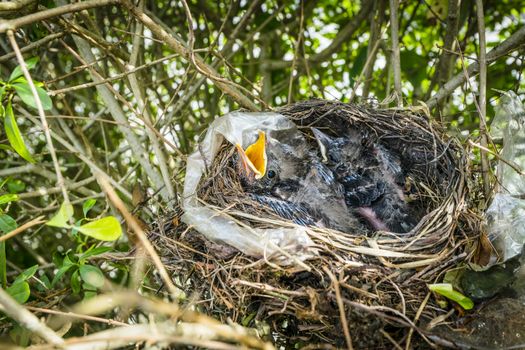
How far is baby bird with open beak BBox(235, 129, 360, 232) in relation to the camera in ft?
5.95

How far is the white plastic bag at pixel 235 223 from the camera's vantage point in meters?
1.34

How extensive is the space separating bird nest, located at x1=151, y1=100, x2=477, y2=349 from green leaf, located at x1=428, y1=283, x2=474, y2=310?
0.04m

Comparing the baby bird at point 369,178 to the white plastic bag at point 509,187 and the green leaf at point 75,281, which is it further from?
the green leaf at point 75,281

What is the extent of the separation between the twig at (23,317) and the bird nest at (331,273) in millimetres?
307

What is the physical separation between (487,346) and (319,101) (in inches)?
37.6

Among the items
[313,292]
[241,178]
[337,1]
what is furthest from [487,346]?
[337,1]

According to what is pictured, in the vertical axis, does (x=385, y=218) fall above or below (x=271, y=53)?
below

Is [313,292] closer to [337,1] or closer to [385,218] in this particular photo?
[385,218]

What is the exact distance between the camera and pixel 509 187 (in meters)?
1.53

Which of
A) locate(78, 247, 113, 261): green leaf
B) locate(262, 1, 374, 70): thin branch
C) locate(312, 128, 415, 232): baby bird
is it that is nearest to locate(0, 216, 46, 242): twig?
locate(78, 247, 113, 261): green leaf

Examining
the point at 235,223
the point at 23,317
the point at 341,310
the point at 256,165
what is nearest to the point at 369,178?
the point at 256,165

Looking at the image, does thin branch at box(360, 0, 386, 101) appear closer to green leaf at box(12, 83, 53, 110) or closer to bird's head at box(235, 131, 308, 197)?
bird's head at box(235, 131, 308, 197)

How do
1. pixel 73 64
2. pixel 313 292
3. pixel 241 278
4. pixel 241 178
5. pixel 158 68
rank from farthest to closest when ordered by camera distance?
pixel 73 64 → pixel 158 68 → pixel 241 178 → pixel 241 278 → pixel 313 292

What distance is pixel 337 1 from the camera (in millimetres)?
2891
